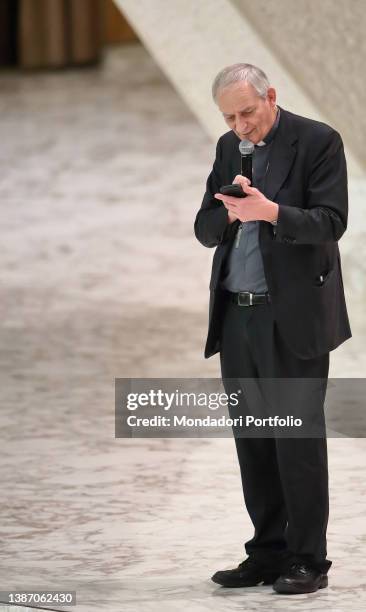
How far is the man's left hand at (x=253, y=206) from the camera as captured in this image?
3570 mm

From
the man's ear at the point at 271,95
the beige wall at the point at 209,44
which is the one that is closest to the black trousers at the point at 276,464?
the man's ear at the point at 271,95

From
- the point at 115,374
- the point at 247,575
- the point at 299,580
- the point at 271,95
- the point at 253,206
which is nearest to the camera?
the point at 253,206

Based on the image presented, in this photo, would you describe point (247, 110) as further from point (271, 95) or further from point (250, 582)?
point (250, 582)

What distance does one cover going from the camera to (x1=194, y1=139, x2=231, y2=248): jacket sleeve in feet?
12.3

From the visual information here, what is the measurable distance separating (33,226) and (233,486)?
15.5ft

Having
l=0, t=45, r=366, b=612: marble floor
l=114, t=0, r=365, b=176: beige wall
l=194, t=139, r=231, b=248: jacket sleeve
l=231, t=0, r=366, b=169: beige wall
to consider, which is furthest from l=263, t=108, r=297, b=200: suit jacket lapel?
l=114, t=0, r=365, b=176: beige wall

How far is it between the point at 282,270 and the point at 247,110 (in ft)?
1.37

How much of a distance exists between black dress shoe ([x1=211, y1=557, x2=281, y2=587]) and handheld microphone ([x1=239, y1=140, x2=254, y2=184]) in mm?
1094

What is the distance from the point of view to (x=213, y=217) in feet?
12.4

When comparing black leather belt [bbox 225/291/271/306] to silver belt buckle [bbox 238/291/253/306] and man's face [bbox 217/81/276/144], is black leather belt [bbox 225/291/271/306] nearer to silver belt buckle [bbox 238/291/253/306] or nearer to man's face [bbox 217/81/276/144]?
silver belt buckle [bbox 238/291/253/306]

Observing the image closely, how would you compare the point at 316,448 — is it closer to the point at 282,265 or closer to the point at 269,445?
the point at 269,445

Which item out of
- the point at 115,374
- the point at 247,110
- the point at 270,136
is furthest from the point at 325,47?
the point at 247,110

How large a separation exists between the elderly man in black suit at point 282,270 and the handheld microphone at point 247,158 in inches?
1.2

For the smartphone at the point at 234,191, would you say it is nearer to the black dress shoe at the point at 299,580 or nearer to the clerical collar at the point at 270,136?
the clerical collar at the point at 270,136
